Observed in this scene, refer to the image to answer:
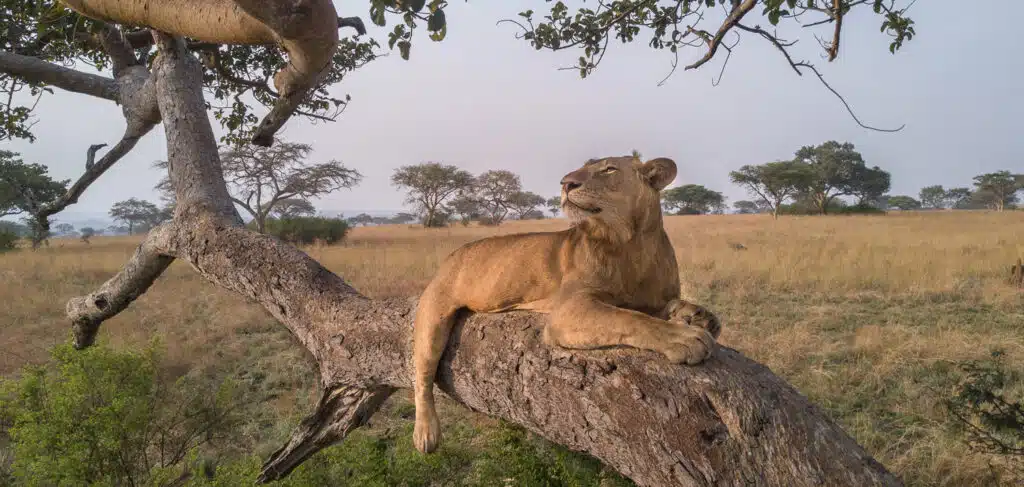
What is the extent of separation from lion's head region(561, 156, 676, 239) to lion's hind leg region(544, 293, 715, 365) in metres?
0.31

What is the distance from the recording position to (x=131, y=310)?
9.41 metres

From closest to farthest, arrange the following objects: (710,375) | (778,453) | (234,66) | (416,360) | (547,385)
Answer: (778,453) → (710,375) → (547,385) → (416,360) → (234,66)

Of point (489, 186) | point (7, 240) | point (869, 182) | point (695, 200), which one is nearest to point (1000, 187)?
point (869, 182)

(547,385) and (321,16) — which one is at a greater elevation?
(321,16)

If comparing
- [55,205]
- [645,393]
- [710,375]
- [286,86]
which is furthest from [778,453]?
[55,205]

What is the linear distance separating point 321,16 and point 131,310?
10281mm

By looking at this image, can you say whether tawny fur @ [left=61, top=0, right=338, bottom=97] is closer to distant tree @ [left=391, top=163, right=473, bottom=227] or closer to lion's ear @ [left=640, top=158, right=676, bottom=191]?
lion's ear @ [left=640, top=158, right=676, bottom=191]

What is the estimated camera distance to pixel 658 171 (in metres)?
1.85

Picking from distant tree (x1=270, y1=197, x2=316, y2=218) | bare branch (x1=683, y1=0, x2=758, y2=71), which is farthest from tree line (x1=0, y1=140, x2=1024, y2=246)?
bare branch (x1=683, y1=0, x2=758, y2=71)

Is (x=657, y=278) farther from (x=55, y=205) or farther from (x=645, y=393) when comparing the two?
(x=55, y=205)

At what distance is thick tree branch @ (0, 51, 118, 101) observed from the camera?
354 centimetres

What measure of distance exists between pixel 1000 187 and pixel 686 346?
52657 mm

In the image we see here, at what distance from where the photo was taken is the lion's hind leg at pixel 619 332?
4.85 ft

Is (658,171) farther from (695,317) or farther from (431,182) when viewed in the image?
(431,182)
